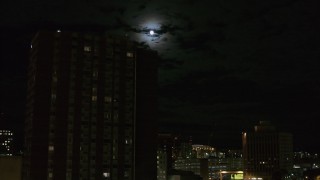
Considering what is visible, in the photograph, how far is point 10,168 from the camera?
9969cm

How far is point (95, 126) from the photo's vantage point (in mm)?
93812

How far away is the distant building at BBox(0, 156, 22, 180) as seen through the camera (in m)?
98.7

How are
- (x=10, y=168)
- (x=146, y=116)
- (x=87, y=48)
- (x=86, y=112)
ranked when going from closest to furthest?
(x=86, y=112)
(x=87, y=48)
(x=10, y=168)
(x=146, y=116)

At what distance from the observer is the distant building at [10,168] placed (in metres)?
98.7

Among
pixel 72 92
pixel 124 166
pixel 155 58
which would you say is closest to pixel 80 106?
pixel 72 92

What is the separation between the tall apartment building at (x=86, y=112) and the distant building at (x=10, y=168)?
18.7 ft

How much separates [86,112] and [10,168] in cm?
2178

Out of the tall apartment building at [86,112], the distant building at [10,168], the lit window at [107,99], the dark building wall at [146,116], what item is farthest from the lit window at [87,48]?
the distant building at [10,168]

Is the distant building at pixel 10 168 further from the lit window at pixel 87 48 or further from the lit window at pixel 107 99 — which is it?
the lit window at pixel 87 48

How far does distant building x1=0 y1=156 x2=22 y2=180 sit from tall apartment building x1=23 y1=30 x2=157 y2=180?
18.7ft

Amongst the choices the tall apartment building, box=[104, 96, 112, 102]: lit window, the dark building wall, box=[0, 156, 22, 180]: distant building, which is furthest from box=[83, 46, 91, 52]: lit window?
box=[0, 156, 22, 180]: distant building

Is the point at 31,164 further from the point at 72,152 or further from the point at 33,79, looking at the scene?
the point at 33,79

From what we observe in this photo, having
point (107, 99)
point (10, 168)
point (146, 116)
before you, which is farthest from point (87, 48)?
point (10, 168)

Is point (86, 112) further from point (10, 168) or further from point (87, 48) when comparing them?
point (10, 168)
